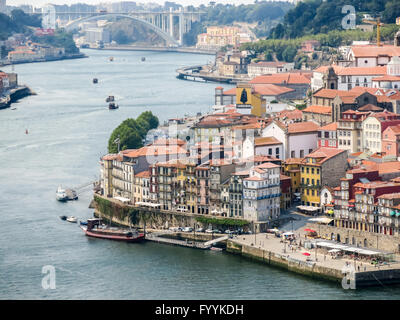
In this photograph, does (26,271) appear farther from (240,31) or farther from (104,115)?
(240,31)

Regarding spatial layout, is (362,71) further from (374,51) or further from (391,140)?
(391,140)

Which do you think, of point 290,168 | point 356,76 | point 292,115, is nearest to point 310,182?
point 290,168

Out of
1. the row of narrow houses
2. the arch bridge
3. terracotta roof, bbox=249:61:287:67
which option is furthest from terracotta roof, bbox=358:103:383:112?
the arch bridge

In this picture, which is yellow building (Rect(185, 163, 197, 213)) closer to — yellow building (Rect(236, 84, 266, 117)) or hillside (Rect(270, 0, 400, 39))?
yellow building (Rect(236, 84, 266, 117))

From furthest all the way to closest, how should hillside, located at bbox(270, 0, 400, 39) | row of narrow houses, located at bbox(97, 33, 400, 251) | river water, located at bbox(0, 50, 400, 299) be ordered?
hillside, located at bbox(270, 0, 400, 39)
row of narrow houses, located at bbox(97, 33, 400, 251)
river water, located at bbox(0, 50, 400, 299)

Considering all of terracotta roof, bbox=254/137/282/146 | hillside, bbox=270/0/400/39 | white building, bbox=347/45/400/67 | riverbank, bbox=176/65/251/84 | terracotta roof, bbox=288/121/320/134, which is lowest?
riverbank, bbox=176/65/251/84
